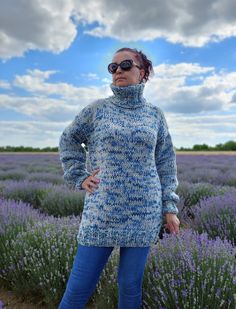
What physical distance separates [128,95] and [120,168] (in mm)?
422

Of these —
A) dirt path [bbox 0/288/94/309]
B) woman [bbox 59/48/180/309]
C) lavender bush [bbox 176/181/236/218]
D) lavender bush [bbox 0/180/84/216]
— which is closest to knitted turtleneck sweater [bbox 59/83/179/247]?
woman [bbox 59/48/180/309]

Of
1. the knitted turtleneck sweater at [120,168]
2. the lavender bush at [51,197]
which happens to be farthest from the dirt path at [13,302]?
the lavender bush at [51,197]

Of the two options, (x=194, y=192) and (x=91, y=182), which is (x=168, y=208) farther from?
(x=194, y=192)

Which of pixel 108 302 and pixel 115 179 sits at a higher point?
pixel 115 179

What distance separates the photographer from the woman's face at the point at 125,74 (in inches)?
86.0

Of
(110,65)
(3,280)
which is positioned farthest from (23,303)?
(110,65)

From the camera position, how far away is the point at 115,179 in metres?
2.05

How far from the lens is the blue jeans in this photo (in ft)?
6.63

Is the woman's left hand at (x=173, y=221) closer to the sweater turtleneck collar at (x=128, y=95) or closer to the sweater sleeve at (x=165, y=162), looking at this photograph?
the sweater sleeve at (x=165, y=162)

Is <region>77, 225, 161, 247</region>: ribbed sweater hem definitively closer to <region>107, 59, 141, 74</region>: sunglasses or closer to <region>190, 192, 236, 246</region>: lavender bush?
<region>107, 59, 141, 74</region>: sunglasses

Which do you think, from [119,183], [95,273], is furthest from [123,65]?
[95,273]

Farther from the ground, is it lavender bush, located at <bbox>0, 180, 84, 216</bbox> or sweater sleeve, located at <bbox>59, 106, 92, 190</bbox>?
sweater sleeve, located at <bbox>59, 106, 92, 190</bbox>

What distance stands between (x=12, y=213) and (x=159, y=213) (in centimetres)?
256

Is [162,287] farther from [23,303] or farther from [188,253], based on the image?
[23,303]
